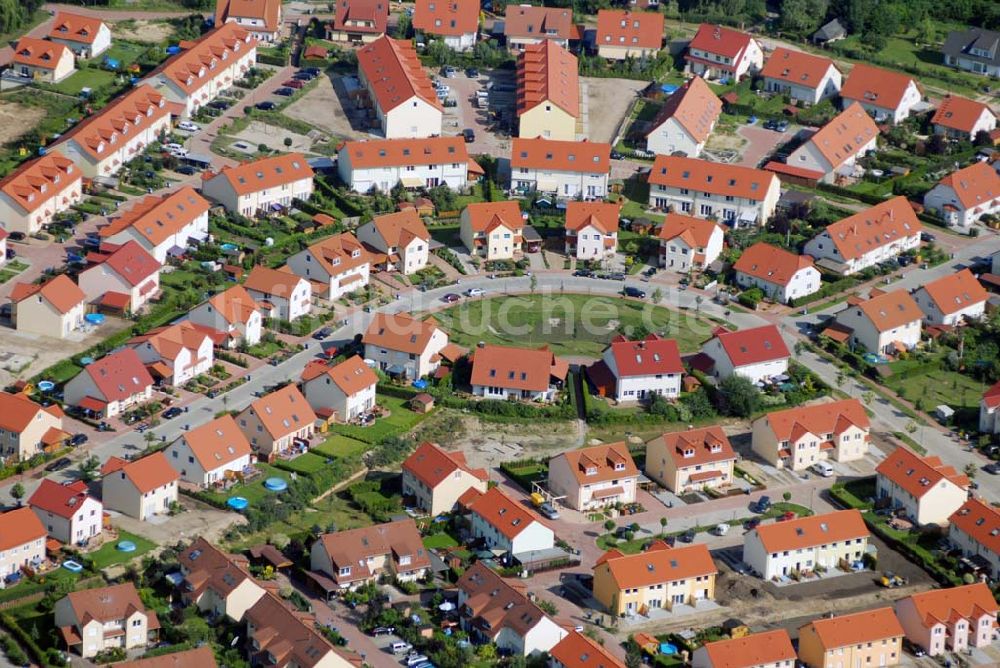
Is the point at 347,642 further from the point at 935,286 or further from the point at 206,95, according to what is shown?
the point at 206,95

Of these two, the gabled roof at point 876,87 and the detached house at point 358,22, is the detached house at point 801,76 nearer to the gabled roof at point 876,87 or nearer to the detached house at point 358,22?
the gabled roof at point 876,87

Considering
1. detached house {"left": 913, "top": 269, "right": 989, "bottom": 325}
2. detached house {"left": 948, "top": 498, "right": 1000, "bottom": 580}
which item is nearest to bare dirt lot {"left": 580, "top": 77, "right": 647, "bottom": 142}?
detached house {"left": 913, "top": 269, "right": 989, "bottom": 325}

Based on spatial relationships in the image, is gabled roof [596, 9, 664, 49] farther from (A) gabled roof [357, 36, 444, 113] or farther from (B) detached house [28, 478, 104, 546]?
(B) detached house [28, 478, 104, 546]

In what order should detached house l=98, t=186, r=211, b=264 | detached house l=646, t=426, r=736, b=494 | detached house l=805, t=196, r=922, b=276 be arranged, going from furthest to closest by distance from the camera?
detached house l=805, t=196, r=922, b=276, detached house l=98, t=186, r=211, b=264, detached house l=646, t=426, r=736, b=494

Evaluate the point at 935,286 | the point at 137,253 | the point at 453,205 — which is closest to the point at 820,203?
the point at 935,286

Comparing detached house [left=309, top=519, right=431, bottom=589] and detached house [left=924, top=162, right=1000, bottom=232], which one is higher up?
detached house [left=924, top=162, right=1000, bottom=232]

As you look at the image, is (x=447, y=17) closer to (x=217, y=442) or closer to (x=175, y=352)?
(x=175, y=352)

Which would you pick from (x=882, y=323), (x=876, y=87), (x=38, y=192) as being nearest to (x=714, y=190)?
(x=882, y=323)
